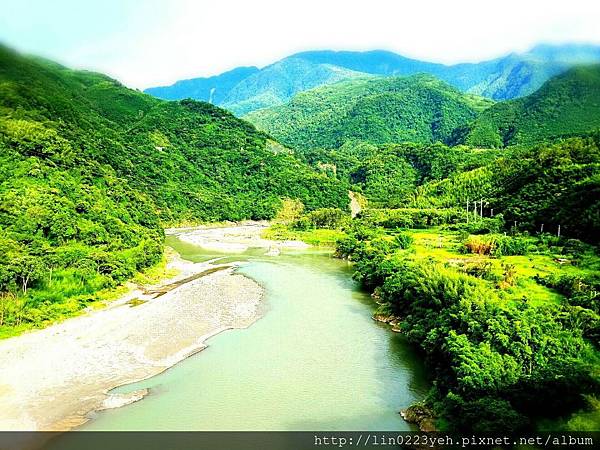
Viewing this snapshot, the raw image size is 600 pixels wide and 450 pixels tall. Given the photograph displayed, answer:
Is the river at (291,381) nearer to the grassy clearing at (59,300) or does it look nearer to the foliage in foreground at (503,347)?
the foliage in foreground at (503,347)

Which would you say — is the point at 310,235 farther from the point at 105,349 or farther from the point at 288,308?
the point at 105,349

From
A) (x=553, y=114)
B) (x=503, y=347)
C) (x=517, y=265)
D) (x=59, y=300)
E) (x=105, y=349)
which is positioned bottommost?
(x=105, y=349)

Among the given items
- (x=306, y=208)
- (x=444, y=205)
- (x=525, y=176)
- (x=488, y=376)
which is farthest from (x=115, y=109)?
(x=488, y=376)

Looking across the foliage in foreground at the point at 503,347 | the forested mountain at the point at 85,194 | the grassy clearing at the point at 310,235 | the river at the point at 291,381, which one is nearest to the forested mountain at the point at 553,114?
the forested mountain at the point at 85,194

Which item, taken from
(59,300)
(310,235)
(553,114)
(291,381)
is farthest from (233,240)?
(553,114)

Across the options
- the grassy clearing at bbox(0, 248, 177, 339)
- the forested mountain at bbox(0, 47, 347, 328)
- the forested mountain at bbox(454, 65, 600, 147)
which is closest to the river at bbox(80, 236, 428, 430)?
the grassy clearing at bbox(0, 248, 177, 339)

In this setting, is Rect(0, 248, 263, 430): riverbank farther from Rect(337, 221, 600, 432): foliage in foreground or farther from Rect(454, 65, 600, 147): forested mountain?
Rect(454, 65, 600, 147): forested mountain

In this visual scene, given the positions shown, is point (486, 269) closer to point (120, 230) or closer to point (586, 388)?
point (586, 388)
